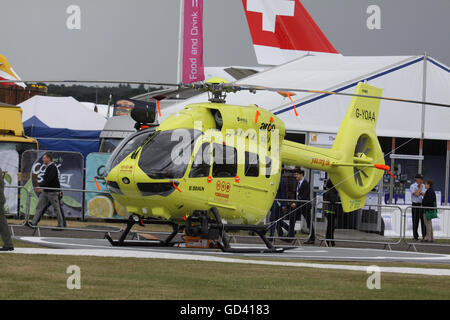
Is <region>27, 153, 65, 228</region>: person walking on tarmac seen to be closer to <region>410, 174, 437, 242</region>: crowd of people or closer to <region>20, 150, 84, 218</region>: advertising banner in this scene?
<region>20, 150, 84, 218</region>: advertising banner

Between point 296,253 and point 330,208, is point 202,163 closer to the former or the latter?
point 296,253

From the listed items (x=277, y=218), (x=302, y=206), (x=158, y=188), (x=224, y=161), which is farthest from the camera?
(x=277, y=218)

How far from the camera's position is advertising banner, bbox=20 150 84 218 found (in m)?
21.7

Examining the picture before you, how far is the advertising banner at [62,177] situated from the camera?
21688 millimetres

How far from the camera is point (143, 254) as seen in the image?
46.8 feet

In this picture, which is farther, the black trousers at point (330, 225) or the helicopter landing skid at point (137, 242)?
the black trousers at point (330, 225)

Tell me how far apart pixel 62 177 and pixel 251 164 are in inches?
372

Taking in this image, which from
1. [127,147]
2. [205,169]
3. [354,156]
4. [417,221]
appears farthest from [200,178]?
[417,221]

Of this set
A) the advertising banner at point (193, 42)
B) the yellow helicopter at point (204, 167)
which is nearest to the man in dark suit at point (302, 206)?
the yellow helicopter at point (204, 167)

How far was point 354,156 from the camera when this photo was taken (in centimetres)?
1806

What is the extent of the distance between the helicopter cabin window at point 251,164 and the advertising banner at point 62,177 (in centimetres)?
789

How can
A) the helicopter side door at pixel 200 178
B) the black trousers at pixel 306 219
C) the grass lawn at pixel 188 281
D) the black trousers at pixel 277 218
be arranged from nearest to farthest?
1. the grass lawn at pixel 188 281
2. the helicopter side door at pixel 200 178
3. the black trousers at pixel 306 219
4. the black trousers at pixel 277 218

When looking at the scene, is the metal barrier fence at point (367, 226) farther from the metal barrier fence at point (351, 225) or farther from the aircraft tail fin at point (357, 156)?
the aircraft tail fin at point (357, 156)
